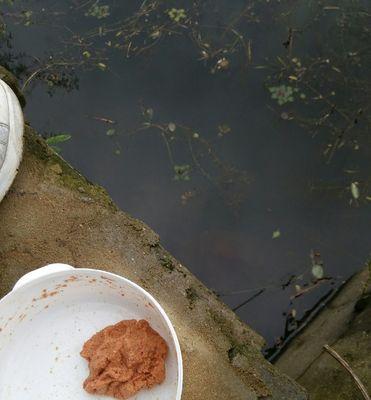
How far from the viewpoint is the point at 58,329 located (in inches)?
85.0

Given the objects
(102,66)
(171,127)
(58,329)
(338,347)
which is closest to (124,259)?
(58,329)

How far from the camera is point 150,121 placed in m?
2.88

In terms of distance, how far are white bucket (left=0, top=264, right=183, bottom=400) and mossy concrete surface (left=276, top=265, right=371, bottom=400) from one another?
2.28 feet

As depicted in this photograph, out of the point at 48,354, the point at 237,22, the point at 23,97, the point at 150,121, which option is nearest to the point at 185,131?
the point at 150,121

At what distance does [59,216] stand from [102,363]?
780mm

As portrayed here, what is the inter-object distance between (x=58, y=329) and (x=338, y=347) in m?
1.19

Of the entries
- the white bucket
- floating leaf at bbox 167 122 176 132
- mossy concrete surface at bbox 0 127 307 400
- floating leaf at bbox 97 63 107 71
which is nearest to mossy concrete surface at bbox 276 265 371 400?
mossy concrete surface at bbox 0 127 307 400

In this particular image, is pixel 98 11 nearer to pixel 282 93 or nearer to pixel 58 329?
pixel 282 93

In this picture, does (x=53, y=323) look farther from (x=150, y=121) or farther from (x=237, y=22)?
(x=237, y=22)

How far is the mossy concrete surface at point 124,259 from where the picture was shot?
2189 mm

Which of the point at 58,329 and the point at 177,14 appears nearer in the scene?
the point at 58,329

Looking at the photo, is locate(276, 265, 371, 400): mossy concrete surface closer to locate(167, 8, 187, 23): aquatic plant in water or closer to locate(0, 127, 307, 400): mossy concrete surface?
locate(0, 127, 307, 400): mossy concrete surface

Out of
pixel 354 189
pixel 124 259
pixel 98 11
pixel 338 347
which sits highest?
pixel 98 11

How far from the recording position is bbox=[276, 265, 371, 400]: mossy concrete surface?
6.91ft
